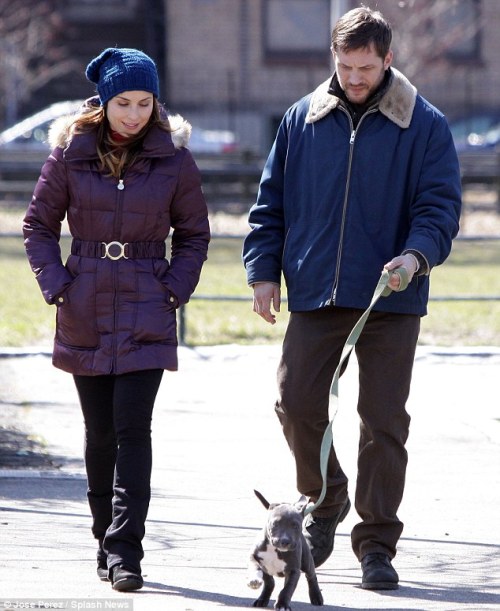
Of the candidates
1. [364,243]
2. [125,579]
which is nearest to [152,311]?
[364,243]

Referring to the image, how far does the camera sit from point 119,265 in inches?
178

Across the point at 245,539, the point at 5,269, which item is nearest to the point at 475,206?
the point at 5,269

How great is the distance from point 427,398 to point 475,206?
514 inches

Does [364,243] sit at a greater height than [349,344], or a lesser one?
greater

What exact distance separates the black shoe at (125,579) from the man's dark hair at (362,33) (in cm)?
193

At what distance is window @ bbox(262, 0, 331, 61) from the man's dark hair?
26879 millimetres

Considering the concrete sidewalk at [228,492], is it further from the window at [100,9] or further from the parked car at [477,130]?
the window at [100,9]

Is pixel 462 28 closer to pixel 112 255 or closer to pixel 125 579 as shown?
pixel 112 255

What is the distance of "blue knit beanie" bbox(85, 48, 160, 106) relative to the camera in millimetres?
4539

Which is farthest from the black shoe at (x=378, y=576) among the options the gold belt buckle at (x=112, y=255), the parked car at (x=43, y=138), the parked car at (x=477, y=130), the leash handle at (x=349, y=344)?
the parked car at (x=477, y=130)

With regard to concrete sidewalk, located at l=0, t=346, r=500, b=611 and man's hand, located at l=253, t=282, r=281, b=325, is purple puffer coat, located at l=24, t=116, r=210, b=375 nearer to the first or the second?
man's hand, located at l=253, t=282, r=281, b=325

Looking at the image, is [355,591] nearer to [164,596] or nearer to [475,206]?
[164,596]

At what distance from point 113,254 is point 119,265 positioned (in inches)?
1.8

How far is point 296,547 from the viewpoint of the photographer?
4.16 meters
